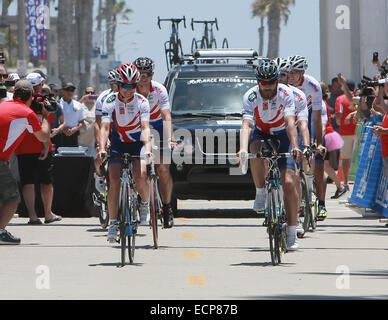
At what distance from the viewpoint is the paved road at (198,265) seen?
33.0 feet

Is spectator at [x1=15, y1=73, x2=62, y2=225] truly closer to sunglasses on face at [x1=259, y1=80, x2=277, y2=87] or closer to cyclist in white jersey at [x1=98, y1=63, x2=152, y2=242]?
cyclist in white jersey at [x1=98, y1=63, x2=152, y2=242]

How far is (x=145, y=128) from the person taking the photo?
13.0 meters

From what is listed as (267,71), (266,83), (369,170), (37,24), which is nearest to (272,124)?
(266,83)

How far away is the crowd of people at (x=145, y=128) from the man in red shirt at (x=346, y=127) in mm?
4418

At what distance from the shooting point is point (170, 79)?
1905cm

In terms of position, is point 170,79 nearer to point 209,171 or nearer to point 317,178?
point 209,171

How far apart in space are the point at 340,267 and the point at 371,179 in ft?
22.7

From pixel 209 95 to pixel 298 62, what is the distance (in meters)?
3.75

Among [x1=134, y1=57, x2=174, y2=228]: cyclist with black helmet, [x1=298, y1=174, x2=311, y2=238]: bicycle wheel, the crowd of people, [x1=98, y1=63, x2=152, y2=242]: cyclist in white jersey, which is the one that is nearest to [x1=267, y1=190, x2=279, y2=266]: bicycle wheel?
the crowd of people

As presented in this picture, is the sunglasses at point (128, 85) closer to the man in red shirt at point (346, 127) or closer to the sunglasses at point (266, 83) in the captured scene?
the sunglasses at point (266, 83)

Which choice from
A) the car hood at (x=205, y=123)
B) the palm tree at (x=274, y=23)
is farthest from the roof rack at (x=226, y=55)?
the palm tree at (x=274, y=23)

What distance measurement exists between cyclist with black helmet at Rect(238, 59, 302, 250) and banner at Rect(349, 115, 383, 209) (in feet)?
17.6

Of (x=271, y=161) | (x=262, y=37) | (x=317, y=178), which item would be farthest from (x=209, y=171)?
(x=262, y=37)

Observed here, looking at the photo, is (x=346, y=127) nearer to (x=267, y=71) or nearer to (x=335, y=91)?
(x=335, y=91)
